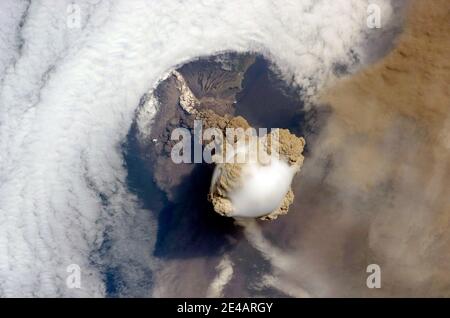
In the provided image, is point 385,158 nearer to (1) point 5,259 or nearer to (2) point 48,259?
(2) point 48,259

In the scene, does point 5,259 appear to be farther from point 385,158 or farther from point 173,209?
point 385,158

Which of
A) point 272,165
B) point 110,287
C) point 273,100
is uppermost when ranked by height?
point 273,100

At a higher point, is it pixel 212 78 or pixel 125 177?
pixel 212 78

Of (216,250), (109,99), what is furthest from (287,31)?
(216,250)

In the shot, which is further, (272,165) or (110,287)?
(110,287)

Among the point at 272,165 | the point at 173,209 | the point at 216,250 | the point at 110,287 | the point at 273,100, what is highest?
the point at 273,100

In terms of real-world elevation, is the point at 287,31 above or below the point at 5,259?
above

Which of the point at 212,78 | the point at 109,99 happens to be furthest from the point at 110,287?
the point at 212,78

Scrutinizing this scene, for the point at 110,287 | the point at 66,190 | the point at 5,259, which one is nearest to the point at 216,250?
the point at 110,287
